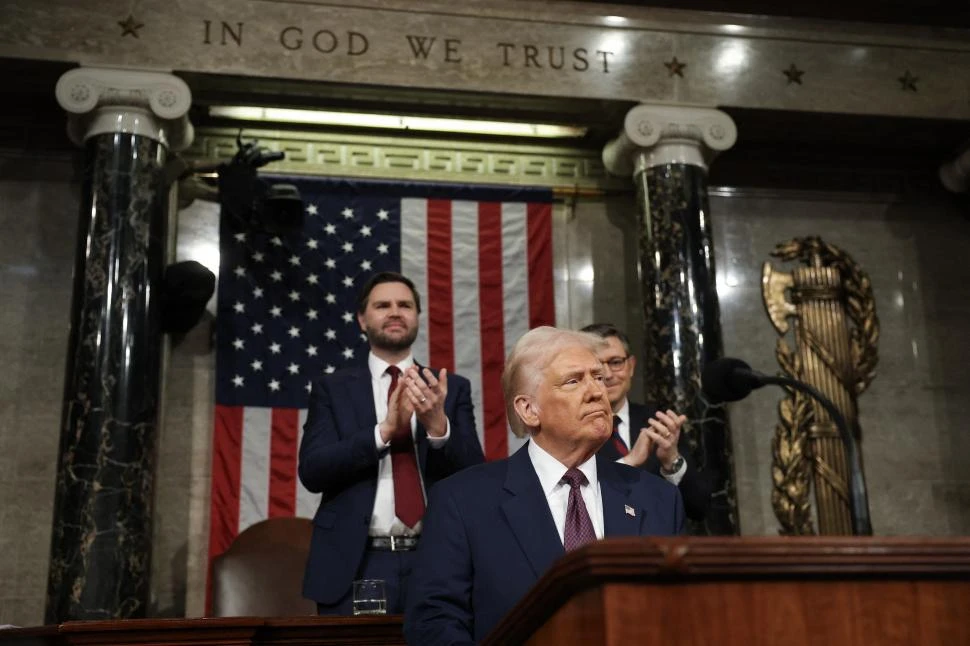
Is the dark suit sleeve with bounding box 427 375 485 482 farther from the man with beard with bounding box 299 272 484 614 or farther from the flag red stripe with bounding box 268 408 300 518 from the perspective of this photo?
the flag red stripe with bounding box 268 408 300 518

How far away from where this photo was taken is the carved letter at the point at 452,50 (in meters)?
7.61

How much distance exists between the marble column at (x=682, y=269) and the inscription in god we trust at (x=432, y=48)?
0.52 metres

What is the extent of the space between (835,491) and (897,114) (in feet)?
8.43

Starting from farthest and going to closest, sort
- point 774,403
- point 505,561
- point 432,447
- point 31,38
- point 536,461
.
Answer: point 774,403 → point 31,38 → point 432,447 → point 536,461 → point 505,561

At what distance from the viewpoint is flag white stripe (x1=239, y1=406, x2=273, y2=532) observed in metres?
7.34

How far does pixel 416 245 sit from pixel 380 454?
12.9ft

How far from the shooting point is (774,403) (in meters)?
8.34

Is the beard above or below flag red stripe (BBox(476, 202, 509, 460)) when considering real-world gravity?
below

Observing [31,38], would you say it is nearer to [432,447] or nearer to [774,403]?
[432,447]

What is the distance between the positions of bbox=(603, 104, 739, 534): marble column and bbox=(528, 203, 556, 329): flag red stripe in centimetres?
64

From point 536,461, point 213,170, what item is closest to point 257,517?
point 213,170

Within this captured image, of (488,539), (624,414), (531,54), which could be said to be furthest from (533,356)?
(531,54)

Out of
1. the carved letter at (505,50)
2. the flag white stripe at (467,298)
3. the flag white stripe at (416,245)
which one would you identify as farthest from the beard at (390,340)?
the carved letter at (505,50)

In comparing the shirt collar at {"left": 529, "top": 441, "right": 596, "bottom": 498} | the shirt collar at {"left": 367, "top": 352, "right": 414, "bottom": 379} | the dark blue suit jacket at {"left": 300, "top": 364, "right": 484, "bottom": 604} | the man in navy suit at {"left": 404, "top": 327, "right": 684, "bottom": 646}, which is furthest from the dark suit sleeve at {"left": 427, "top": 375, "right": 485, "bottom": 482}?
the shirt collar at {"left": 529, "top": 441, "right": 596, "bottom": 498}
